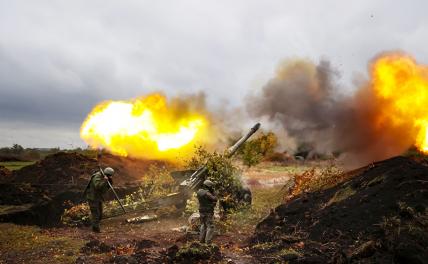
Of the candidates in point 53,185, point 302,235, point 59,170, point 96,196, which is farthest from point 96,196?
point 59,170

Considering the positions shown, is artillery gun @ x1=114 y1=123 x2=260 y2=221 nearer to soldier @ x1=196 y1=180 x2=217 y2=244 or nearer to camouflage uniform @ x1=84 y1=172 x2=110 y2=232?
camouflage uniform @ x1=84 y1=172 x2=110 y2=232

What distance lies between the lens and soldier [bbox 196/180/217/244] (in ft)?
46.6

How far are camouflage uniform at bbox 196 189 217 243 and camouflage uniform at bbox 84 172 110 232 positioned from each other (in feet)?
15.4

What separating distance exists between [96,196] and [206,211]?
16.7 ft

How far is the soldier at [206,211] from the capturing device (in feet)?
46.6

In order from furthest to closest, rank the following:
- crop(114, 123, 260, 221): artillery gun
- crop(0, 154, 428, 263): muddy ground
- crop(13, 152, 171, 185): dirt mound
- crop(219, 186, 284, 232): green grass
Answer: crop(13, 152, 171, 185): dirt mound < crop(114, 123, 260, 221): artillery gun < crop(219, 186, 284, 232): green grass < crop(0, 154, 428, 263): muddy ground

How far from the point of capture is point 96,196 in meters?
16.9

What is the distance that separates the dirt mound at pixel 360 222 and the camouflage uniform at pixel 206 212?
5.15 ft

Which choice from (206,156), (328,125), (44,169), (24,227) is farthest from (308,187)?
(44,169)

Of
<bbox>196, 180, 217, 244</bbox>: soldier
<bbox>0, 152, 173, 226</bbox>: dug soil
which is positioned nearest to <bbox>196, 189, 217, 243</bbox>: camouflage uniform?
<bbox>196, 180, 217, 244</bbox>: soldier

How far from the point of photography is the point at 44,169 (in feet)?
94.7

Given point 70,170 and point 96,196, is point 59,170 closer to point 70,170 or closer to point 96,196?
point 70,170

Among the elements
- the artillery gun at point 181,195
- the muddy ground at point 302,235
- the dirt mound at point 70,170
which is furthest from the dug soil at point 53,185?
Result: the artillery gun at point 181,195

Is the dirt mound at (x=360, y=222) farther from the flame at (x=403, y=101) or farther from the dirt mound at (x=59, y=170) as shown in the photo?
the dirt mound at (x=59, y=170)
